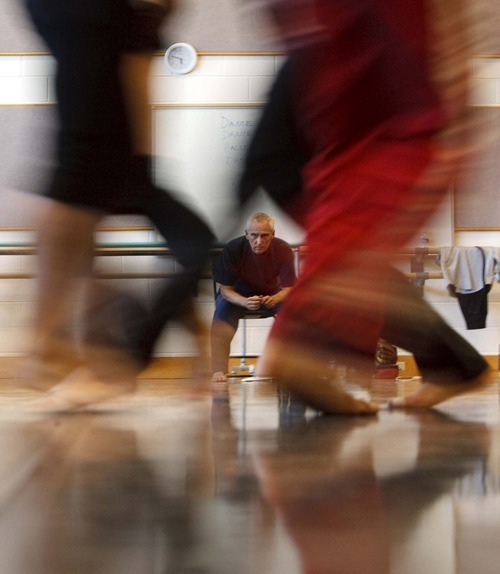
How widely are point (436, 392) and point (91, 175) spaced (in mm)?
609

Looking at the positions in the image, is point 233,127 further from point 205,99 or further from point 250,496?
point 250,496

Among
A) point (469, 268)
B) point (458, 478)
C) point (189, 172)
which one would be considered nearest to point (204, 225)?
point (458, 478)

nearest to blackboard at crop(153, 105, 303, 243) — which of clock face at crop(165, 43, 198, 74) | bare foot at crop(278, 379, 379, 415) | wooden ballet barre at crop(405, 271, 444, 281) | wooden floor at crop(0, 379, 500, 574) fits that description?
clock face at crop(165, 43, 198, 74)

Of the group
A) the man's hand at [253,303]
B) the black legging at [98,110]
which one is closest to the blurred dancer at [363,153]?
the black legging at [98,110]

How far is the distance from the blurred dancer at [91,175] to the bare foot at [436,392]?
376 millimetres

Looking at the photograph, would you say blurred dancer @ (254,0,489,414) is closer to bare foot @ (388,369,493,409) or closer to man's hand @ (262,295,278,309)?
bare foot @ (388,369,493,409)

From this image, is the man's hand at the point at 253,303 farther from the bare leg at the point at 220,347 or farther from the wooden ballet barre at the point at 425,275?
the wooden ballet barre at the point at 425,275

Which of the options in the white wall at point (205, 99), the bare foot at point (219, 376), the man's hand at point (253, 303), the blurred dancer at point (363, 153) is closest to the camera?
the blurred dancer at point (363, 153)

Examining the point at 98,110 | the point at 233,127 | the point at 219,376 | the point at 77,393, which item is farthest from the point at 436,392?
the point at 233,127

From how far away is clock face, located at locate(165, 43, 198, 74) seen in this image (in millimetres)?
4711

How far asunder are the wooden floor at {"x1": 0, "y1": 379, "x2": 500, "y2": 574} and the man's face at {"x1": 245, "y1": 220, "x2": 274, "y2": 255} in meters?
2.68

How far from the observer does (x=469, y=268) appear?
402cm

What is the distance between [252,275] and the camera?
12.5 feet

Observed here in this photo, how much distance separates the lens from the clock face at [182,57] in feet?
15.5
